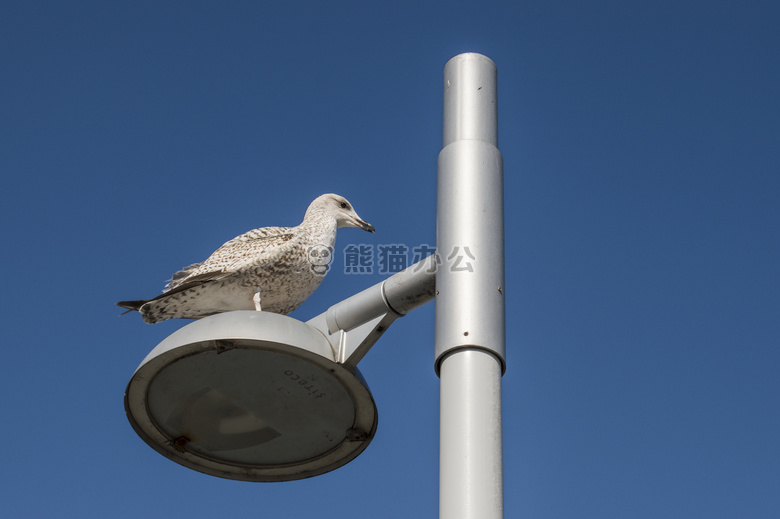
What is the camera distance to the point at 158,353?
13.4 feet

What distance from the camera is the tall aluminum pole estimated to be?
9.75 feet

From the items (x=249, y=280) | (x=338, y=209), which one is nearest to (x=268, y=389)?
(x=249, y=280)

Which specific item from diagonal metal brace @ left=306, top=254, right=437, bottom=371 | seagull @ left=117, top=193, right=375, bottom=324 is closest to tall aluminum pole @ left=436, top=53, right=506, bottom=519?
diagonal metal brace @ left=306, top=254, right=437, bottom=371

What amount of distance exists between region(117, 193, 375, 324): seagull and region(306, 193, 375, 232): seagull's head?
1.67 ft

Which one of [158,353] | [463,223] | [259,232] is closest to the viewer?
[463,223]

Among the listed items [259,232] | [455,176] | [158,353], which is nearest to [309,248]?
[259,232]

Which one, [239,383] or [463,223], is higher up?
[463,223]

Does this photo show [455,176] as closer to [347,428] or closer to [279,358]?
[279,358]

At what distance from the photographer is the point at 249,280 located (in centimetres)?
569

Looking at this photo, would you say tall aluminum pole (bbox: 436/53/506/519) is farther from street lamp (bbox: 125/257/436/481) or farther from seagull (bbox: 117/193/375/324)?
seagull (bbox: 117/193/375/324)

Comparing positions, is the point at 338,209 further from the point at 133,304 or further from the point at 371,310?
the point at 371,310

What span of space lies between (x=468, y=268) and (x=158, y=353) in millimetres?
1429

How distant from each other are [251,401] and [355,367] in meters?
0.54

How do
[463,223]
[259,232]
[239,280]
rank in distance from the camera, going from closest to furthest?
[463,223] < [239,280] < [259,232]
